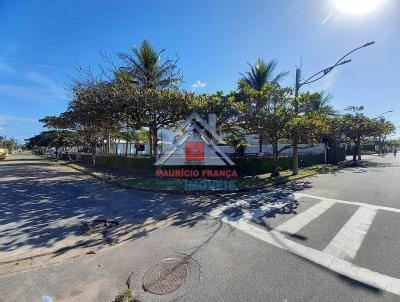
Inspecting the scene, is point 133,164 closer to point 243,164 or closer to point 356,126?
point 243,164

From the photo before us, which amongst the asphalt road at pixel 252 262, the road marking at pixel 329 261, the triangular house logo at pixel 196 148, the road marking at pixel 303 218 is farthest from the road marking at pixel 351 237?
the triangular house logo at pixel 196 148

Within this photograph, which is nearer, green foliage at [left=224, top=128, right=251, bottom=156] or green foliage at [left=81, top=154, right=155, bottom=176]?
green foliage at [left=81, top=154, right=155, bottom=176]

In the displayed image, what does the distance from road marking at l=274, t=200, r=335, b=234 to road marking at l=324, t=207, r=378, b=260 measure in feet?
2.71

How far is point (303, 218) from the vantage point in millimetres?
6742

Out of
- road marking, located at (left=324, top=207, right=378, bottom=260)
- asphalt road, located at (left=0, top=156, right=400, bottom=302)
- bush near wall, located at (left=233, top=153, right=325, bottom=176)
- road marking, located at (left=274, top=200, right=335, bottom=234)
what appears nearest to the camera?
asphalt road, located at (left=0, top=156, right=400, bottom=302)

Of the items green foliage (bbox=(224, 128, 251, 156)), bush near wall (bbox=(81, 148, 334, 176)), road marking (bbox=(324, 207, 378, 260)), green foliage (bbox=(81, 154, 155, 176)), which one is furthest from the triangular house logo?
road marking (bbox=(324, 207, 378, 260))

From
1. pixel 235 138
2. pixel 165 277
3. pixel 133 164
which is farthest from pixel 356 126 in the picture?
pixel 165 277

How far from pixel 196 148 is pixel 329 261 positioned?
43.6 feet

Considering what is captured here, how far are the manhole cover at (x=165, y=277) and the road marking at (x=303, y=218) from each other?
9.06 feet

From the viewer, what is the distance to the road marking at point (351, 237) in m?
4.60

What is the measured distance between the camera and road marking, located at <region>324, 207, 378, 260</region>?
15.1 ft

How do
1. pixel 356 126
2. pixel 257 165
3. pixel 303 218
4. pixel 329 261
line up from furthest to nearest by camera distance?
1. pixel 356 126
2. pixel 257 165
3. pixel 303 218
4. pixel 329 261

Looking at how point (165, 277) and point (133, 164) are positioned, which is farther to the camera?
point (133, 164)

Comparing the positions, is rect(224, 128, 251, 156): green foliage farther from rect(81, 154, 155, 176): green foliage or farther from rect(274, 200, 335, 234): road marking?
rect(274, 200, 335, 234): road marking
